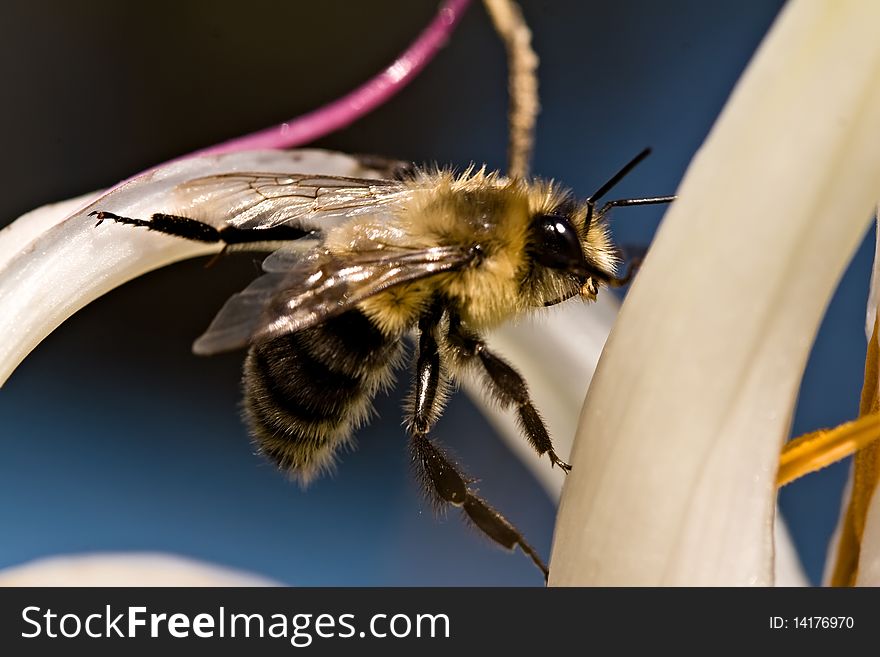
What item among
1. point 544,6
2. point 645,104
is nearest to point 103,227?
point 544,6

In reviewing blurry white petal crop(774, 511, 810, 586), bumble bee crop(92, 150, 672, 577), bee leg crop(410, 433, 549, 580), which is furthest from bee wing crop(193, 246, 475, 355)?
blurry white petal crop(774, 511, 810, 586)

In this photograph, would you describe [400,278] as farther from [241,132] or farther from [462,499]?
[241,132]

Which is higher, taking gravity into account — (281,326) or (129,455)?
(129,455)

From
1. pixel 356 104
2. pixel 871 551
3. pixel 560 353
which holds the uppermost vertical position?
pixel 356 104

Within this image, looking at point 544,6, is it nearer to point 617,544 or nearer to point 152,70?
point 152,70

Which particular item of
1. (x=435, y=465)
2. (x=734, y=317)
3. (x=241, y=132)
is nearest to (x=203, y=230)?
(x=435, y=465)

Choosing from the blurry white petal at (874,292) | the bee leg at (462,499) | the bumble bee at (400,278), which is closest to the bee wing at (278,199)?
the bumble bee at (400,278)

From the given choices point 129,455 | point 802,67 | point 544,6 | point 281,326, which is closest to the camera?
point 802,67

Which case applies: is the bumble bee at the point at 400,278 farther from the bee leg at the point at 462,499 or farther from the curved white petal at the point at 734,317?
the curved white petal at the point at 734,317
